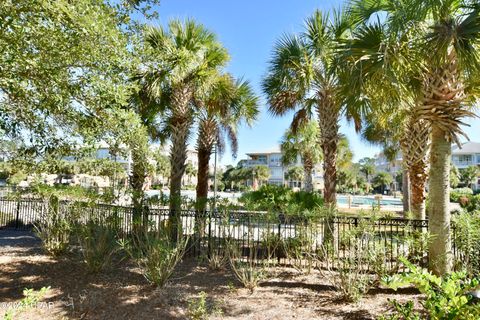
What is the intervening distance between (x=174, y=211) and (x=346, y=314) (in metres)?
4.95

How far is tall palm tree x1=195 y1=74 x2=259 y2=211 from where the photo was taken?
10.7 meters

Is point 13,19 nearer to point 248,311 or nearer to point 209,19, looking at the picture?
point 248,311

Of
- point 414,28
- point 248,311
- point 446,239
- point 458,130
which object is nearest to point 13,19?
point 248,311

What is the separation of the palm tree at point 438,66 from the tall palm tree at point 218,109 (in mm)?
5450

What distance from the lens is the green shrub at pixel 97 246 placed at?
6.89m

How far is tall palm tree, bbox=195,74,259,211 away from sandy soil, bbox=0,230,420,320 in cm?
530

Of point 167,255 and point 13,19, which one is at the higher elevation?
point 13,19

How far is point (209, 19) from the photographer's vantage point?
989 centimetres

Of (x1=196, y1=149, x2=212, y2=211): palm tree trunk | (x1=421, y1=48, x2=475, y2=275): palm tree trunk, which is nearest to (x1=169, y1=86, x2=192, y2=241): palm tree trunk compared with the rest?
(x1=196, y1=149, x2=212, y2=211): palm tree trunk

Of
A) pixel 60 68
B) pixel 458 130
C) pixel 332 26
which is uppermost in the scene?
pixel 332 26

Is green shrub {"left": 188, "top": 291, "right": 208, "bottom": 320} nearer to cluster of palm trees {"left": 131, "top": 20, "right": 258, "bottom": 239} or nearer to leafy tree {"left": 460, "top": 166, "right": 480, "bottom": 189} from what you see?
cluster of palm trees {"left": 131, "top": 20, "right": 258, "bottom": 239}

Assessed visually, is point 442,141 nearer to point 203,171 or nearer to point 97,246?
point 97,246

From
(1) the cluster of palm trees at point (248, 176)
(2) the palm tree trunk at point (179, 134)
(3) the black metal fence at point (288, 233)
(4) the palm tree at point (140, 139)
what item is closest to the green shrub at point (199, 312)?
(3) the black metal fence at point (288, 233)

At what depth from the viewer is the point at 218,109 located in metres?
11.7
